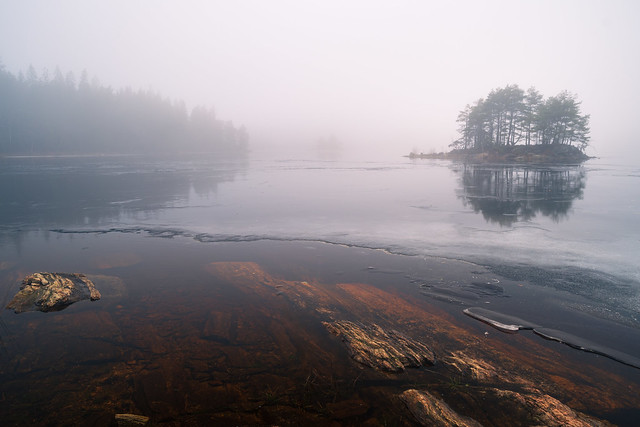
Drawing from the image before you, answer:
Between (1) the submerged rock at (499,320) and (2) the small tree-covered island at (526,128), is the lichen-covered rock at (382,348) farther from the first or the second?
(2) the small tree-covered island at (526,128)

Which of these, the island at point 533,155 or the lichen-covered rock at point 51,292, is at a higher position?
the island at point 533,155

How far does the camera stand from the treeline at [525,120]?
202 ft

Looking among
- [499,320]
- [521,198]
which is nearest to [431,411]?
[499,320]

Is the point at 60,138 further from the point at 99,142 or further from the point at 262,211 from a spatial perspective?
the point at 262,211

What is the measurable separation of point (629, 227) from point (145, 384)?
729 inches

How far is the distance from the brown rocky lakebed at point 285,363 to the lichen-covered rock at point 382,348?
0.03 metres

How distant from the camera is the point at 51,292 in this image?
799 centimetres

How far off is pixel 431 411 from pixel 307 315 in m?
3.37

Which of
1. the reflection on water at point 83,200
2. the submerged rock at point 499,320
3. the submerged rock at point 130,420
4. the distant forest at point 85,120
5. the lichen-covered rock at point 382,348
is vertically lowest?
the submerged rock at point 130,420

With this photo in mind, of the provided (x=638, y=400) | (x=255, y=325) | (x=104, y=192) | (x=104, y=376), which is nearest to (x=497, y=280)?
(x=638, y=400)

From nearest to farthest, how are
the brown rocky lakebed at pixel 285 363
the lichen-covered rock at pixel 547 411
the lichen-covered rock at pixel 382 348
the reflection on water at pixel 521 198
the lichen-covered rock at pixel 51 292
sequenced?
1. the lichen-covered rock at pixel 547 411
2. the brown rocky lakebed at pixel 285 363
3. the lichen-covered rock at pixel 382 348
4. the lichen-covered rock at pixel 51 292
5. the reflection on water at pixel 521 198

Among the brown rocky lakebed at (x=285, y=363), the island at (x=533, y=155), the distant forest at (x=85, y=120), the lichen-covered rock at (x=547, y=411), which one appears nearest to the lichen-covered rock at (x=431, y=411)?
the brown rocky lakebed at (x=285, y=363)

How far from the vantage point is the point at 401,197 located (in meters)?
23.3

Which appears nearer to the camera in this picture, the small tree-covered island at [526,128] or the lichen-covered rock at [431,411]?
the lichen-covered rock at [431,411]
